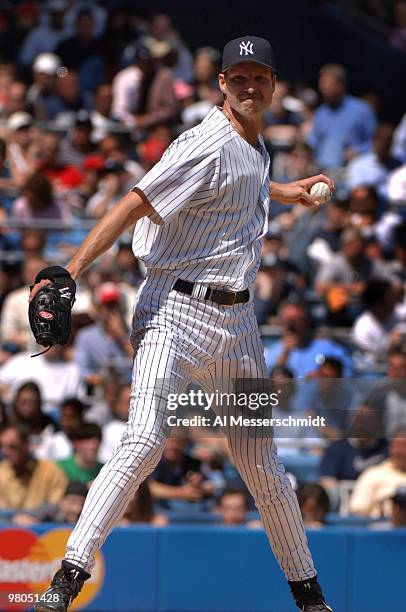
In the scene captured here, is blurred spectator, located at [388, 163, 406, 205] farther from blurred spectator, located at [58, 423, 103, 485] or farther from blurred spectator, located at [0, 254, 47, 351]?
blurred spectator, located at [58, 423, 103, 485]

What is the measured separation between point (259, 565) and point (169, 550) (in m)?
0.48

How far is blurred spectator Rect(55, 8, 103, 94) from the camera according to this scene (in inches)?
569

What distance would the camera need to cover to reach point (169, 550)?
24.3 ft

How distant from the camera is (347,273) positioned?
10828mm

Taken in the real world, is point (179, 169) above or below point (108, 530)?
above

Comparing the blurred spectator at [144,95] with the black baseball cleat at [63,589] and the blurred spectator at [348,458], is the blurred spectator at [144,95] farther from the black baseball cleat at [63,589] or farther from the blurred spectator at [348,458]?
the black baseball cleat at [63,589]

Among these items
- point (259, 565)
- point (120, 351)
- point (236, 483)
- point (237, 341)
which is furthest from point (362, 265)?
point (237, 341)

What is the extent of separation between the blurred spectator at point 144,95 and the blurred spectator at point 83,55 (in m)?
0.46

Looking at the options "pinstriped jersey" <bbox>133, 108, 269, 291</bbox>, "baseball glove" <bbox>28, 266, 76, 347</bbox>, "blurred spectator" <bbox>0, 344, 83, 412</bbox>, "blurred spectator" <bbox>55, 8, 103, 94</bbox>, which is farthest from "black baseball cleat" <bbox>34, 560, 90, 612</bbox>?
"blurred spectator" <bbox>55, 8, 103, 94</bbox>

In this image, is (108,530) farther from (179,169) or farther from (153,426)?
(179,169)

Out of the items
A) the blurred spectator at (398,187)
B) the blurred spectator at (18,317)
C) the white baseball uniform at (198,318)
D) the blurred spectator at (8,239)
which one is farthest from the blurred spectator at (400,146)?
the white baseball uniform at (198,318)

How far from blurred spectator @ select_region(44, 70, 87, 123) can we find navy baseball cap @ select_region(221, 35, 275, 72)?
873 centimetres

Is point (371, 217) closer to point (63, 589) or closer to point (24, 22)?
point (24, 22)

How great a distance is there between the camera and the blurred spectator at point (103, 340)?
9.76 m
